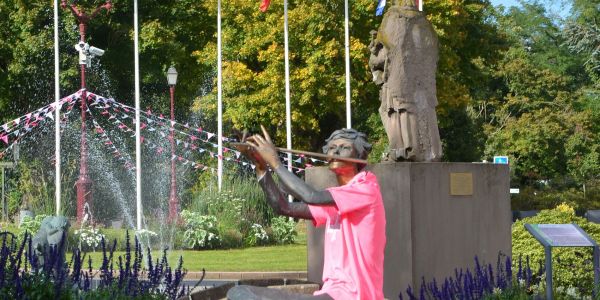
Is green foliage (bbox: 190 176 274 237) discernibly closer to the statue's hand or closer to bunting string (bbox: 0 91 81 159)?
bunting string (bbox: 0 91 81 159)

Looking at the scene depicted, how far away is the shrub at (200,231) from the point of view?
88.0 feet

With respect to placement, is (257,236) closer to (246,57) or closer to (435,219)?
(435,219)

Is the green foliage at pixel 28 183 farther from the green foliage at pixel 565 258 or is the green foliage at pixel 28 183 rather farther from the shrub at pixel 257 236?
the green foliage at pixel 565 258

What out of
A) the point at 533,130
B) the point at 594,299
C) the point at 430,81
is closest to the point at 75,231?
the point at 430,81

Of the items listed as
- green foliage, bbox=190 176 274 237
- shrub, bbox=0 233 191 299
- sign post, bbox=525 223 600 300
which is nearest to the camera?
shrub, bbox=0 233 191 299

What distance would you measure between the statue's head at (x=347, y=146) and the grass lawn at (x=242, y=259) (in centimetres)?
1262

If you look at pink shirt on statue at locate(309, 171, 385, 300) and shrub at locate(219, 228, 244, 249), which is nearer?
pink shirt on statue at locate(309, 171, 385, 300)

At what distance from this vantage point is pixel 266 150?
6527 mm

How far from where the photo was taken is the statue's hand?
646 cm

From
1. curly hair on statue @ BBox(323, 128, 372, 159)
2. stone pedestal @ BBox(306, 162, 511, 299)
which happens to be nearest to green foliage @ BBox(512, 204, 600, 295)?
stone pedestal @ BBox(306, 162, 511, 299)

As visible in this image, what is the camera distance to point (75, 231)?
2661 centimetres

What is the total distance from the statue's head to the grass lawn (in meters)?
12.6

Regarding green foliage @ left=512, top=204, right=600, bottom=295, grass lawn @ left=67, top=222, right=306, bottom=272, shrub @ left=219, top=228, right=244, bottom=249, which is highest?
green foliage @ left=512, top=204, right=600, bottom=295

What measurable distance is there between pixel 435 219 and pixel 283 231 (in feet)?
56.2
